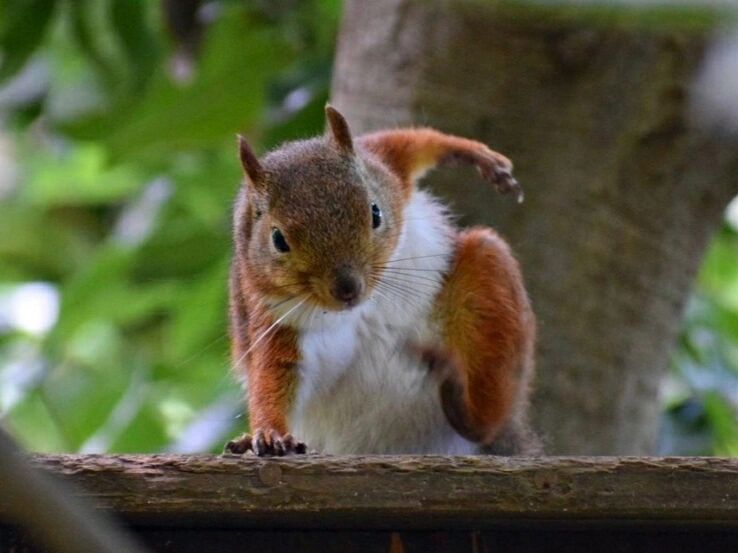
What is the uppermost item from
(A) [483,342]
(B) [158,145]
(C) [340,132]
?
(C) [340,132]

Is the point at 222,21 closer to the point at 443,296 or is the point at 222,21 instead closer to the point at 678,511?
the point at 443,296

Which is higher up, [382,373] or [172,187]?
[382,373]

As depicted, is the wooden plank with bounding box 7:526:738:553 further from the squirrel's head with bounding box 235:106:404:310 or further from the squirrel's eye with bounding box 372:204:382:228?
the squirrel's eye with bounding box 372:204:382:228

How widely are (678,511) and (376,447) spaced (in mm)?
580

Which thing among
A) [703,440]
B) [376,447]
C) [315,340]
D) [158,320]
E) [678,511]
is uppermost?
[678,511]

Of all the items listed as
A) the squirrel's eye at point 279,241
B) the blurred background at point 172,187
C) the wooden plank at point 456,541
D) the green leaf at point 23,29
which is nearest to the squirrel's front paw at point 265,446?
the wooden plank at point 456,541

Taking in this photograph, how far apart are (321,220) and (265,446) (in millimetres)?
348

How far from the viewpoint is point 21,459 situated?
0.95 ft

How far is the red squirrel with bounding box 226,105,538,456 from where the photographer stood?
140 cm

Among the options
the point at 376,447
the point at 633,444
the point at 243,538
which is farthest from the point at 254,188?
the point at 633,444

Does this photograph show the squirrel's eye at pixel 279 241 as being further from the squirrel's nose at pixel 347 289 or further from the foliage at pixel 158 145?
the foliage at pixel 158 145

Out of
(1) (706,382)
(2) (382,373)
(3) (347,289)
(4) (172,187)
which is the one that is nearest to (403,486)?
(3) (347,289)

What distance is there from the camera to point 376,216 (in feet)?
4.72

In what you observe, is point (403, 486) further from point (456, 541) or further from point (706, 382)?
point (706, 382)
